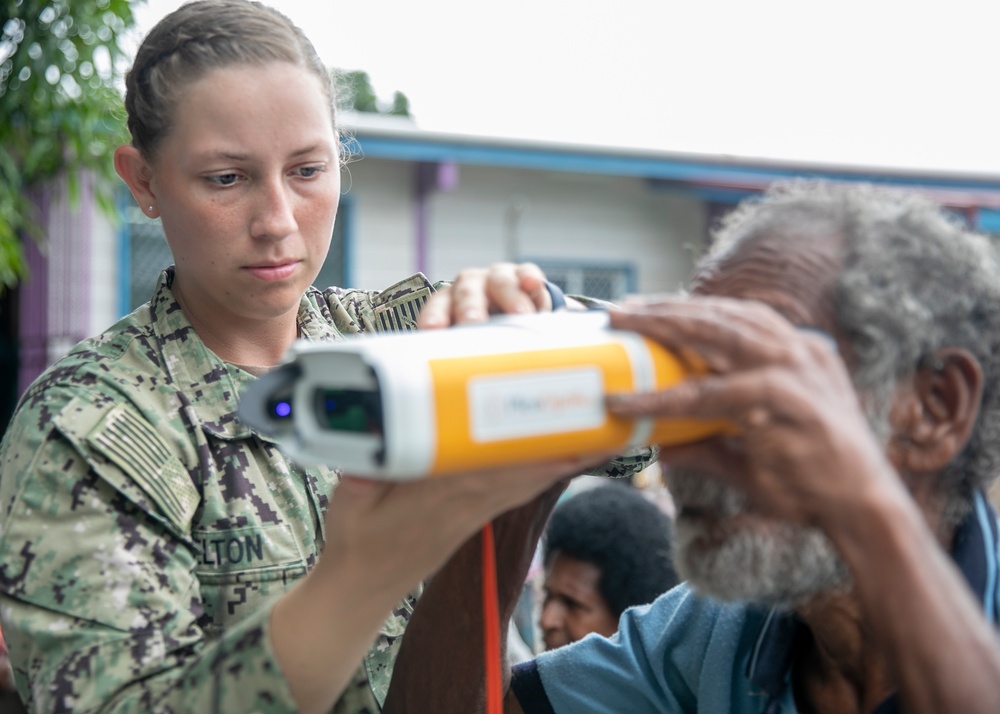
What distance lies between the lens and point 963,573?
1.57 metres

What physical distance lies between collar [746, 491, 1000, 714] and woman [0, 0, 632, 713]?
61 cm

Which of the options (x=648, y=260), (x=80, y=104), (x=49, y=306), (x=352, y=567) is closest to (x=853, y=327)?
(x=352, y=567)

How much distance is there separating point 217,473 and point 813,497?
1025 millimetres

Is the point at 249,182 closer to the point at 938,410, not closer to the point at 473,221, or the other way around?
the point at 938,410

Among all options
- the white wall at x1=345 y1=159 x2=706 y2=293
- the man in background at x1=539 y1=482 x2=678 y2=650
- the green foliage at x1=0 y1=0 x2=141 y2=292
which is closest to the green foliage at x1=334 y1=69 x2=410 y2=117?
the white wall at x1=345 y1=159 x2=706 y2=293

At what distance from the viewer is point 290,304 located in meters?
1.97

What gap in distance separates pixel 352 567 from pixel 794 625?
855 mm

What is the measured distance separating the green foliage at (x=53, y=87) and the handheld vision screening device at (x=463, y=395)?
11.4 ft

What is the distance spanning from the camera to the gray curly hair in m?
1.51

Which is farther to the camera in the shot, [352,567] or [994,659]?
[352,567]

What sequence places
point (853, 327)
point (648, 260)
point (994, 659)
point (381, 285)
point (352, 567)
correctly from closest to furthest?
point (994, 659)
point (352, 567)
point (853, 327)
point (381, 285)
point (648, 260)

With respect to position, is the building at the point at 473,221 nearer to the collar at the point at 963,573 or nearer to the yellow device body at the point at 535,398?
the collar at the point at 963,573

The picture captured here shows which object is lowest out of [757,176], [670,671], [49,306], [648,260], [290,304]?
[670,671]

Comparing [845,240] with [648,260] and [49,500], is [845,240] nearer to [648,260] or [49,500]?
[49,500]
